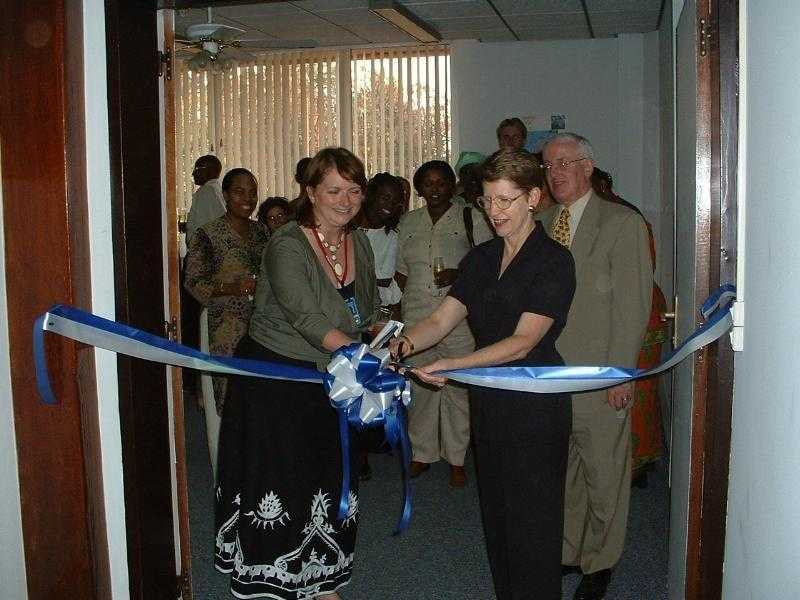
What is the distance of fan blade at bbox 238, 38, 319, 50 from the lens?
827 cm

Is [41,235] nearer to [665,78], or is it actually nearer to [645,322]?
[645,322]

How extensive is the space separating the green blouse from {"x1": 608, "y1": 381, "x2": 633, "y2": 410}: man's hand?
881 mm

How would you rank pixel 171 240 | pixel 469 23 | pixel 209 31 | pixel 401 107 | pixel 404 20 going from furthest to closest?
pixel 401 107, pixel 469 23, pixel 404 20, pixel 209 31, pixel 171 240

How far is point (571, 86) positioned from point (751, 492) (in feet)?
22.0

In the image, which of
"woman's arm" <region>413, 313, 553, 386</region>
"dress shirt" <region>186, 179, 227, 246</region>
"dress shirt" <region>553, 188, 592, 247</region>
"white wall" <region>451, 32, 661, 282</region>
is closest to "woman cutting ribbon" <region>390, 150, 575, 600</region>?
"woman's arm" <region>413, 313, 553, 386</region>

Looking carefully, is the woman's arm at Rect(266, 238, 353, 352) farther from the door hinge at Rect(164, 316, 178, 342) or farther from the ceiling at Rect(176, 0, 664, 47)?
the ceiling at Rect(176, 0, 664, 47)

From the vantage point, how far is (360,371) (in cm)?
245

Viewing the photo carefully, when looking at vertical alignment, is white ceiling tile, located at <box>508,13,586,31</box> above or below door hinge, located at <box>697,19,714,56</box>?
above

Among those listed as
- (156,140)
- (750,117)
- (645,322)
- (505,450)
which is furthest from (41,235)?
(645,322)

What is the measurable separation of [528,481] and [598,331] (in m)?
0.76

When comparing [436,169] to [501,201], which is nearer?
[501,201]

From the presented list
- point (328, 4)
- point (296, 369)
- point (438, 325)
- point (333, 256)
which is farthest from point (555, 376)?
point (328, 4)

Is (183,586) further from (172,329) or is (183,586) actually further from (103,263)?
(103,263)

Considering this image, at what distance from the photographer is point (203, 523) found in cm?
400
